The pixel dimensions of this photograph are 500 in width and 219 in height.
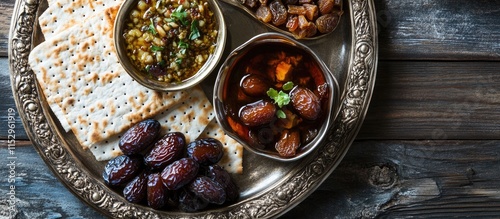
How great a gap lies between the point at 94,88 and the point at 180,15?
464mm

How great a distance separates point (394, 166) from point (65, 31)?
4.74ft

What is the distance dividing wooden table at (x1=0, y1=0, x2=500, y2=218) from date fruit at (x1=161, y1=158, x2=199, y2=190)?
0.41 metres

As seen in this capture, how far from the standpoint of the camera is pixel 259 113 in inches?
75.6

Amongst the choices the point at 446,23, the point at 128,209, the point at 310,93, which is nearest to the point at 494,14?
the point at 446,23

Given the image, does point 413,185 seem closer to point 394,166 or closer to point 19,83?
point 394,166

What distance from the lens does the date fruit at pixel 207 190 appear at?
1.99m

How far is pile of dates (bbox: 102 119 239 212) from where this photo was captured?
2.00 meters

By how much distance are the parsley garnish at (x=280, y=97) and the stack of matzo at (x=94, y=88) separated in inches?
10.3

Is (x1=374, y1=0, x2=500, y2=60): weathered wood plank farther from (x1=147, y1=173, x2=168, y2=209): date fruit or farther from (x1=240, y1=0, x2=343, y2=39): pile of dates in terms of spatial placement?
(x1=147, y1=173, x2=168, y2=209): date fruit

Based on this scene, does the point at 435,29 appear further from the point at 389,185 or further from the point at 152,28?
the point at 152,28

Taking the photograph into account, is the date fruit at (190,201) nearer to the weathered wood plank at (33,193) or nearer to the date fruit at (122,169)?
the date fruit at (122,169)

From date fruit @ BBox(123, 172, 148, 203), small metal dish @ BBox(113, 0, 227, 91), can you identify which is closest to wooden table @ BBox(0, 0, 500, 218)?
date fruit @ BBox(123, 172, 148, 203)

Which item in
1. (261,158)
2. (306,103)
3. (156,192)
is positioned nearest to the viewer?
(306,103)

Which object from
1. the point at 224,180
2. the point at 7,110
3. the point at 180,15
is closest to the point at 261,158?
the point at 224,180
